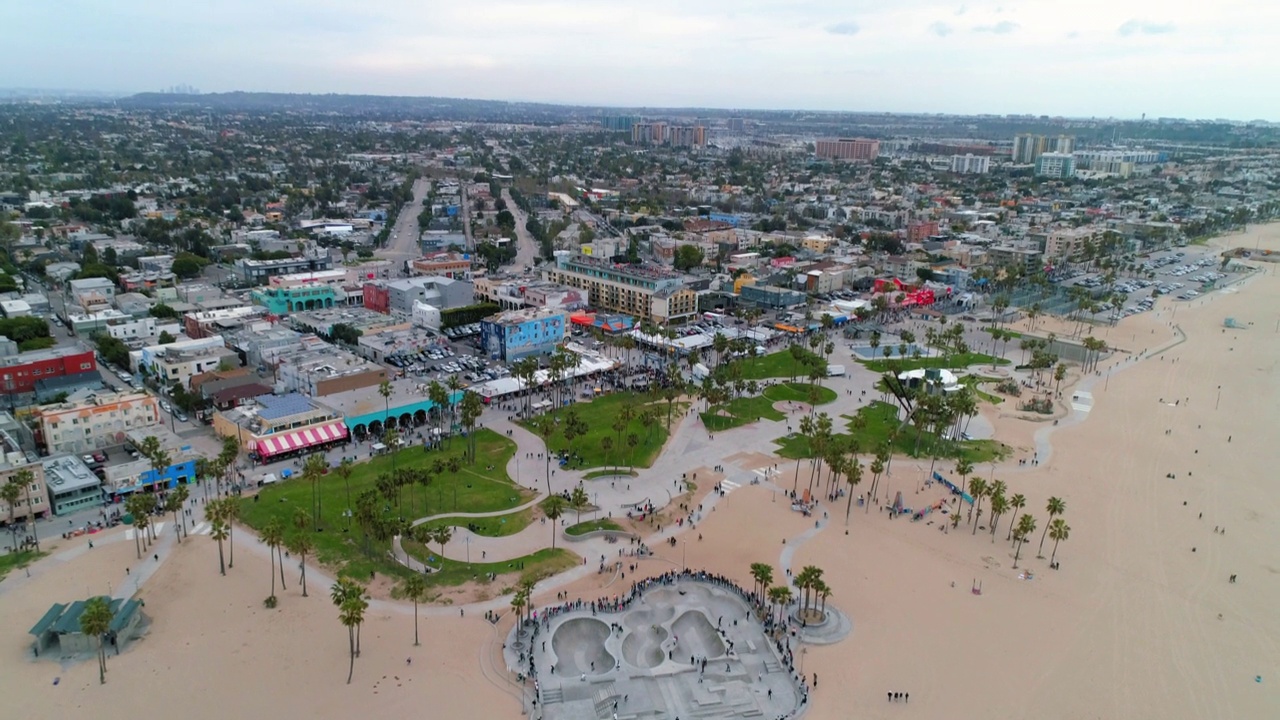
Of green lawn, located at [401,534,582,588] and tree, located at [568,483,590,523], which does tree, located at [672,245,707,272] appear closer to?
tree, located at [568,483,590,523]

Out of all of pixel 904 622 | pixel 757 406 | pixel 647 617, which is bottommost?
pixel 647 617

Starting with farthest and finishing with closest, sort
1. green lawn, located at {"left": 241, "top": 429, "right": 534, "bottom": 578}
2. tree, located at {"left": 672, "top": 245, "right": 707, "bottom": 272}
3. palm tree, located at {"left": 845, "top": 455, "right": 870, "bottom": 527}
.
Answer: tree, located at {"left": 672, "top": 245, "right": 707, "bottom": 272}, palm tree, located at {"left": 845, "top": 455, "right": 870, "bottom": 527}, green lawn, located at {"left": 241, "top": 429, "right": 534, "bottom": 578}

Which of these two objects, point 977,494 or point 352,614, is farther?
point 977,494

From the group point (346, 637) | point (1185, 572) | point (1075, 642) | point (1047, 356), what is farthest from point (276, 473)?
point (1047, 356)

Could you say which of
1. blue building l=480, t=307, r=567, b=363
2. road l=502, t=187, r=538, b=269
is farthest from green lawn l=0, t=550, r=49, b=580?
road l=502, t=187, r=538, b=269

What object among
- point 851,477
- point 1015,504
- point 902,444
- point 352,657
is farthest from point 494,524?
point 902,444

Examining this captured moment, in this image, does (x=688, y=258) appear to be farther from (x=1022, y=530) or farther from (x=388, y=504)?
(x=1022, y=530)
